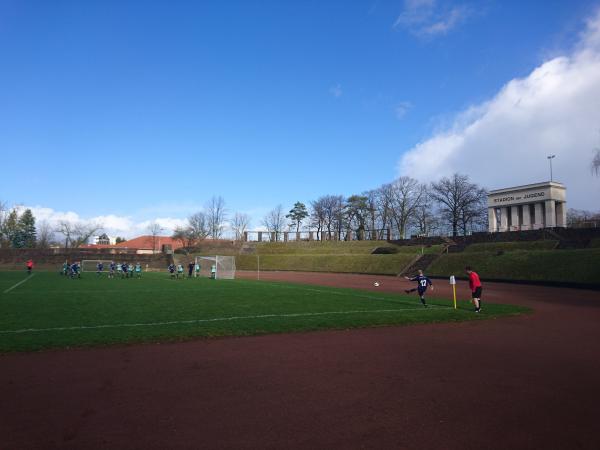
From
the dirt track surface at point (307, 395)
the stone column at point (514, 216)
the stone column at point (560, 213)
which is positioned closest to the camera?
the dirt track surface at point (307, 395)

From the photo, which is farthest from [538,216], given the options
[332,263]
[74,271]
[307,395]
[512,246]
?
[307,395]

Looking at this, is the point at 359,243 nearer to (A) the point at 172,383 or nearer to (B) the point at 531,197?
(B) the point at 531,197

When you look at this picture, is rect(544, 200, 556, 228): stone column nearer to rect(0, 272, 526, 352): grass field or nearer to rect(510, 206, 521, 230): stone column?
rect(510, 206, 521, 230): stone column

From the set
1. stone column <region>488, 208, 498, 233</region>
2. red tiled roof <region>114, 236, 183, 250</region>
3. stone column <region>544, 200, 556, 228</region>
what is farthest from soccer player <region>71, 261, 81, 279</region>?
red tiled roof <region>114, 236, 183, 250</region>

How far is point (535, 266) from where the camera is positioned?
3656 centimetres

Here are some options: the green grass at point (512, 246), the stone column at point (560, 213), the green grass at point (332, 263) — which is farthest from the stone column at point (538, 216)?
the green grass at point (332, 263)

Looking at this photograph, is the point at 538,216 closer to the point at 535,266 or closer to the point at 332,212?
the point at 535,266

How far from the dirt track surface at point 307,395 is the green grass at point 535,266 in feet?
81.6

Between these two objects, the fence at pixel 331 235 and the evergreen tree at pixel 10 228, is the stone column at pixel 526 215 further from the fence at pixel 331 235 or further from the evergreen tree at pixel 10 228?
the evergreen tree at pixel 10 228

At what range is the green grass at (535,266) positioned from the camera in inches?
1264

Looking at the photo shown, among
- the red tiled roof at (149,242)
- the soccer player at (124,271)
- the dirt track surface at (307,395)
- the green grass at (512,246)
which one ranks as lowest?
the dirt track surface at (307,395)

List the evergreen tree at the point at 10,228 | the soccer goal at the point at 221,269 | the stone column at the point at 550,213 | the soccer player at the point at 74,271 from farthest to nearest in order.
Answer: the evergreen tree at the point at 10,228 → the stone column at the point at 550,213 → the soccer goal at the point at 221,269 → the soccer player at the point at 74,271

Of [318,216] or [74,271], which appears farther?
[318,216]

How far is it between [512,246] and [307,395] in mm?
48418
